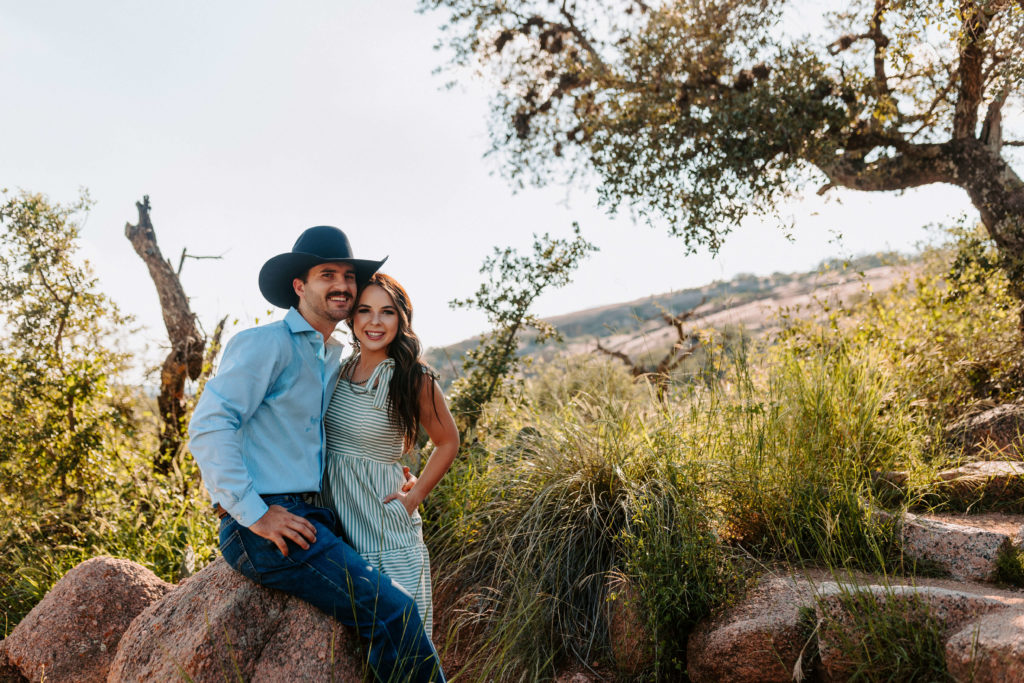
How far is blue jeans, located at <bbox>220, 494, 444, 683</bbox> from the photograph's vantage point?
8.69 feet

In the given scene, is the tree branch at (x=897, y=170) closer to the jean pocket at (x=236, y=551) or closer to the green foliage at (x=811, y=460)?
the green foliage at (x=811, y=460)

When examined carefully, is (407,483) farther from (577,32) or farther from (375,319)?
(577,32)

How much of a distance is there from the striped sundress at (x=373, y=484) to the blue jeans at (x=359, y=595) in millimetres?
195

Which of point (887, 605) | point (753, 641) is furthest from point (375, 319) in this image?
point (887, 605)

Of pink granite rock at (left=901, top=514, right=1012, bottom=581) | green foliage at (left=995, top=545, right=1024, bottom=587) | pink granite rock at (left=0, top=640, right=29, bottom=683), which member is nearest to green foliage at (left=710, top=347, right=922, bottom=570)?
pink granite rock at (left=901, top=514, right=1012, bottom=581)

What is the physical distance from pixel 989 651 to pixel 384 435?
2.51 metres

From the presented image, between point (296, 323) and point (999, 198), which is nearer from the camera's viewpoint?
point (296, 323)

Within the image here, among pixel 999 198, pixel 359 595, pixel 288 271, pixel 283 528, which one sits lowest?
pixel 359 595

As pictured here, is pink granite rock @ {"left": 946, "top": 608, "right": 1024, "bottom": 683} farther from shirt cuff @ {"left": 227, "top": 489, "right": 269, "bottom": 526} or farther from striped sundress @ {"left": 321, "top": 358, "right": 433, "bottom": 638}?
shirt cuff @ {"left": 227, "top": 489, "right": 269, "bottom": 526}

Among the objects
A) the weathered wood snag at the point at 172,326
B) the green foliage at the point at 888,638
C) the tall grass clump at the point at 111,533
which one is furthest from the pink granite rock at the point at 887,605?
the weathered wood snag at the point at 172,326

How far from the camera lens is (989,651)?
2.60m

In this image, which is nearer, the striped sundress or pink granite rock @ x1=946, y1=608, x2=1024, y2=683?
pink granite rock @ x1=946, y1=608, x2=1024, y2=683

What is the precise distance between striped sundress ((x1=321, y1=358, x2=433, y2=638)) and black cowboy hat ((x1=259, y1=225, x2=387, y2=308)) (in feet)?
→ 1.51

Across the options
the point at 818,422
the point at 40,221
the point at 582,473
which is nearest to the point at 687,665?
the point at 582,473
